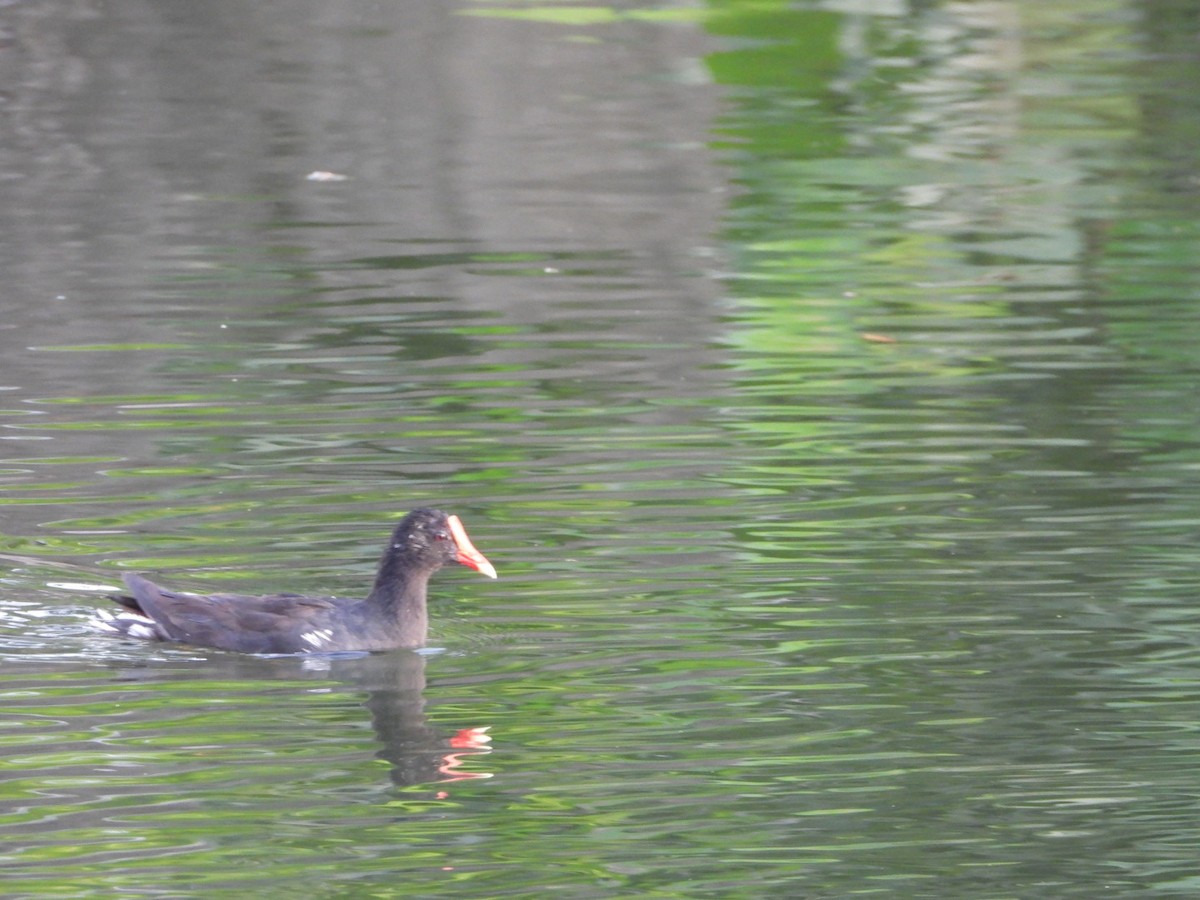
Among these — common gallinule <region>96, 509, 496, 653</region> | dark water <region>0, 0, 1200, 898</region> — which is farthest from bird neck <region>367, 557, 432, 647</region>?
dark water <region>0, 0, 1200, 898</region>

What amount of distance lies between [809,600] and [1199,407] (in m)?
Result: 3.39

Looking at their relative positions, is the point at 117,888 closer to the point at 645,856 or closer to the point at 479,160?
the point at 645,856

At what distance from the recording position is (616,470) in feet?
32.7

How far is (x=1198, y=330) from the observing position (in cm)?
1258

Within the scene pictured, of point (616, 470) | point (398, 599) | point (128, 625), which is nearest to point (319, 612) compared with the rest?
point (398, 599)

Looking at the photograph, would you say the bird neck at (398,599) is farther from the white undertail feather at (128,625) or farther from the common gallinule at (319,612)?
the white undertail feather at (128,625)

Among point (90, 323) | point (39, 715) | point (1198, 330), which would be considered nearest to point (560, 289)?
point (90, 323)

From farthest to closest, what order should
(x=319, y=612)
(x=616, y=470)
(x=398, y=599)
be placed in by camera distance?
1. (x=616, y=470)
2. (x=398, y=599)
3. (x=319, y=612)

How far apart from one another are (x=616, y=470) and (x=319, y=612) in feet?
7.50

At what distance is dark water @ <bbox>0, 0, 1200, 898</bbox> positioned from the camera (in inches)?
257

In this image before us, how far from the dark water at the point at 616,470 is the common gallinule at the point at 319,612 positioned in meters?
0.10

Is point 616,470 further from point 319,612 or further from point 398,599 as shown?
point 319,612

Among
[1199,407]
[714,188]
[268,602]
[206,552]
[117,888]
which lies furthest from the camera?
[714,188]

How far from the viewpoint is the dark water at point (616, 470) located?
6535 millimetres
